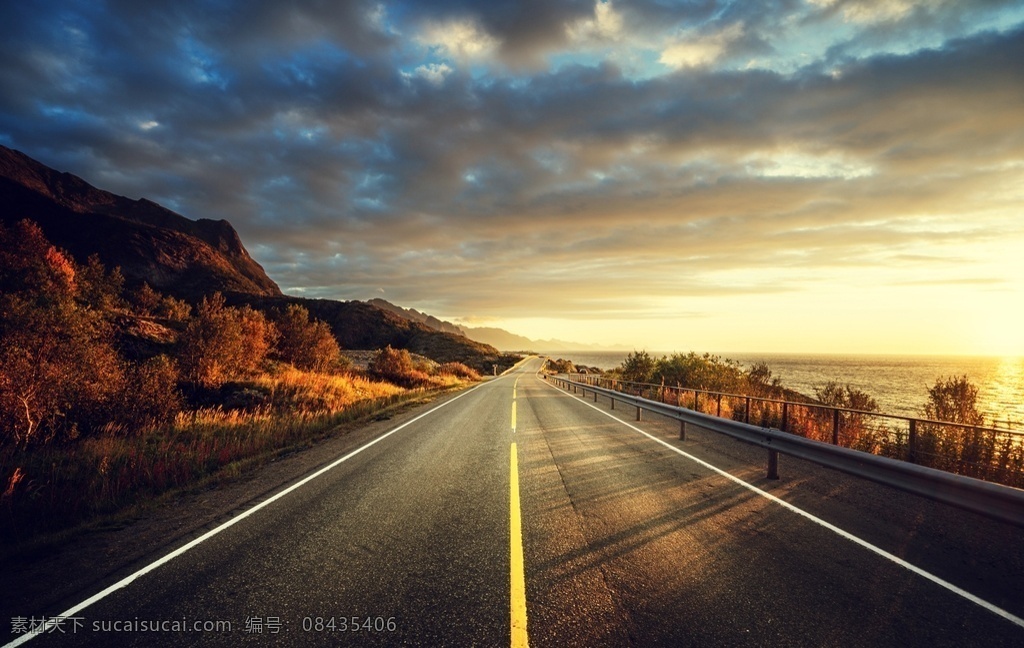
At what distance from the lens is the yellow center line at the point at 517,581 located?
3035 mm

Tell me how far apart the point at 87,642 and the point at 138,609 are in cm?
43

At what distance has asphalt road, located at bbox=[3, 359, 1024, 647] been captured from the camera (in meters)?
3.17

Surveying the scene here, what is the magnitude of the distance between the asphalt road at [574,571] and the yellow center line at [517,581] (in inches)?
0.7

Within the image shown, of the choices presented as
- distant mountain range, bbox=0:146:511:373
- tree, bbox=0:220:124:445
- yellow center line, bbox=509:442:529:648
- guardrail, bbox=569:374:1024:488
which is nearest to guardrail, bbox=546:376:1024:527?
guardrail, bbox=569:374:1024:488

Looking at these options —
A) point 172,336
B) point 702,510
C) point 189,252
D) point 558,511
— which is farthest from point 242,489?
point 189,252

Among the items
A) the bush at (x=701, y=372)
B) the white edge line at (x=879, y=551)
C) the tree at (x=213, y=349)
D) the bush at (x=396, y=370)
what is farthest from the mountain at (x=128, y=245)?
the white edge line at (x=879, y=551)

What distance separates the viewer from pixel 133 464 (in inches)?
316

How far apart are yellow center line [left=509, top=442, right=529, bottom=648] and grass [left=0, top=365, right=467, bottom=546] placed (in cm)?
570

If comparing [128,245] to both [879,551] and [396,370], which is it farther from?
[879,551]

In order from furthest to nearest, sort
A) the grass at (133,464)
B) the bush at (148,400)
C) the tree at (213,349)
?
1. the tree at (213,349)
2. the bush at (148,400)
3. the grass at (133,464)

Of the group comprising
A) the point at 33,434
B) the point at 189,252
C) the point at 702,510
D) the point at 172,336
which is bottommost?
the point at 33,434

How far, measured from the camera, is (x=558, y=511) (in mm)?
5781

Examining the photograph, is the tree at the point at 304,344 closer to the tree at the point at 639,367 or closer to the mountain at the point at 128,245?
the tree at the point at 639,367

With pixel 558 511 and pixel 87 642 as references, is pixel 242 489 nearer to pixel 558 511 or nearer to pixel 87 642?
pixel 87 642
